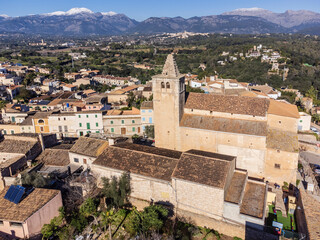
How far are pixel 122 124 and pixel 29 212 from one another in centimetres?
2243

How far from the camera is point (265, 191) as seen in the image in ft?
63.3

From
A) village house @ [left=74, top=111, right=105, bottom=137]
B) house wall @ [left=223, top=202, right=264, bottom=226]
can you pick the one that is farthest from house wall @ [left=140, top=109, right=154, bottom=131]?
house wall @ [left=223, top=202, right=264, bottom=226]

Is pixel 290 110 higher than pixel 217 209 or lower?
higher

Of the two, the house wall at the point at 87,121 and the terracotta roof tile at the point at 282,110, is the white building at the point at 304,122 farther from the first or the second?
the house wall at the point at 87,121

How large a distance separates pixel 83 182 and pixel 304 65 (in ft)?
312

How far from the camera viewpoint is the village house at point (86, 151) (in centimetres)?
2462

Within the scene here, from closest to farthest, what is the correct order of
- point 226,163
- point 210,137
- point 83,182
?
1. point 226,163
2. point 83,182
3. point 210,137

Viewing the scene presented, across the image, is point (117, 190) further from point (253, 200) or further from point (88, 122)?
point (88, 122)

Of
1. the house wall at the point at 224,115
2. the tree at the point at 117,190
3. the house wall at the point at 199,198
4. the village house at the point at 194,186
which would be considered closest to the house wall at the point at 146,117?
the house wall at the point at 224,115

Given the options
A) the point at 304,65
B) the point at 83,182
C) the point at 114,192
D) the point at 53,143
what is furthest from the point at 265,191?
the point at 304,65

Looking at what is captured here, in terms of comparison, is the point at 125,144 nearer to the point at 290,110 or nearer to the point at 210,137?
the point at 210,137

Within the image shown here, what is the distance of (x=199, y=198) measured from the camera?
Result: 60.1 ft

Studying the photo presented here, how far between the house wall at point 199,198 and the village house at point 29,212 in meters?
9.45

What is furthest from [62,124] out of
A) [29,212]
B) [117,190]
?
[29,212]
